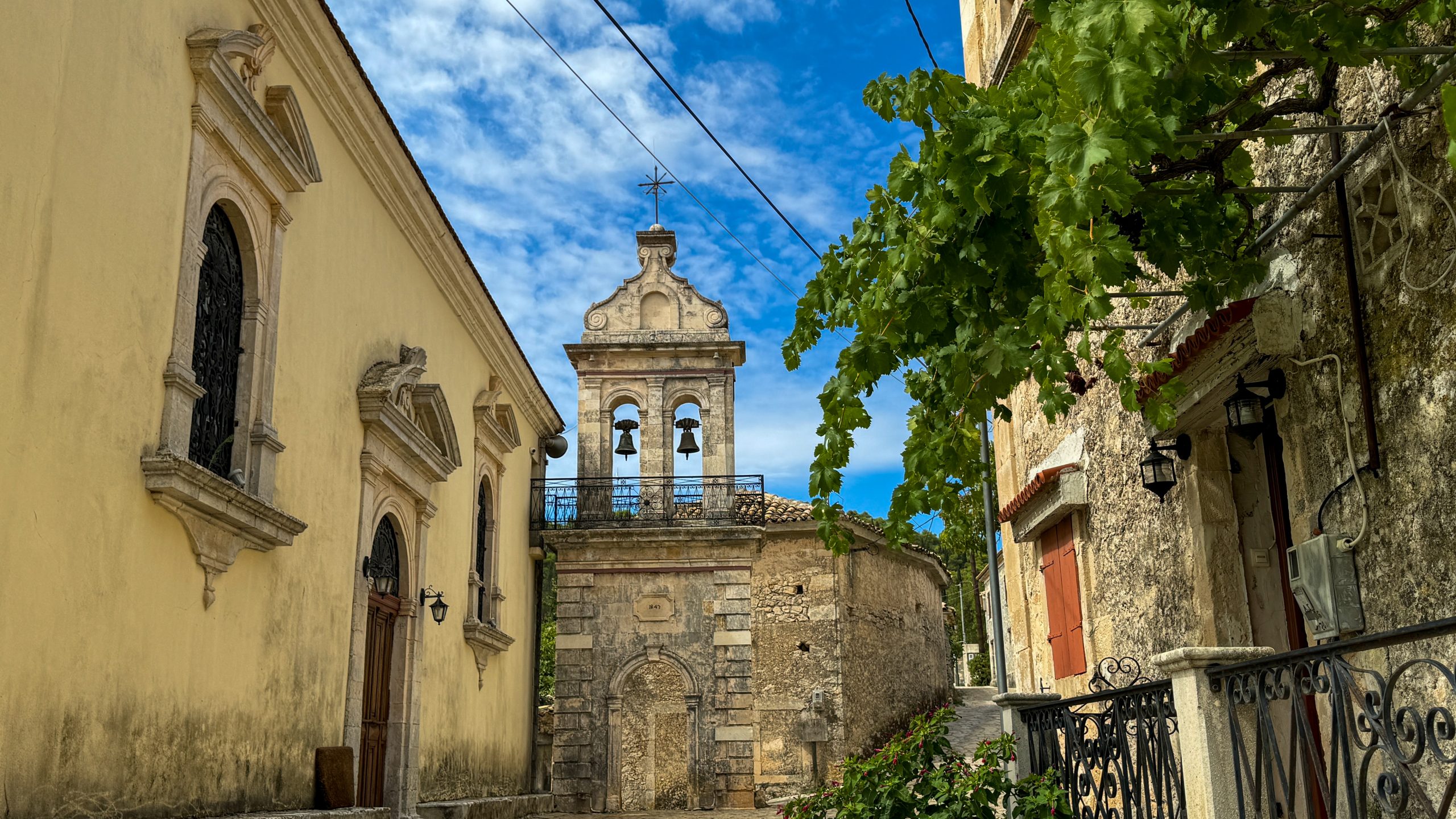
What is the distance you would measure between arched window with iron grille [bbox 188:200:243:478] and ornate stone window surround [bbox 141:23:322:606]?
0.06m

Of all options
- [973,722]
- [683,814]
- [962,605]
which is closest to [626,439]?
[683,814]

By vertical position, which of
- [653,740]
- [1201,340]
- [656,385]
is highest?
[656,385]

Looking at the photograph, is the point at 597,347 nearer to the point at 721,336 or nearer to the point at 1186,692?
the point at 721,336

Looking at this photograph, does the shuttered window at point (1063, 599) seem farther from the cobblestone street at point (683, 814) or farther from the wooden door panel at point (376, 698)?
the cobblestone street at point (683, 814)

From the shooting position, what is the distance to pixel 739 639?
61.3ft

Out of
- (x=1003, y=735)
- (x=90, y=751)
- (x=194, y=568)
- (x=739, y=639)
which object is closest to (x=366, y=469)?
(x=194, y=568)

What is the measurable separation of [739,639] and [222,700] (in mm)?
11783

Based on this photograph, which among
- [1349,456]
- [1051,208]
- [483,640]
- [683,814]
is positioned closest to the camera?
[1051,208]

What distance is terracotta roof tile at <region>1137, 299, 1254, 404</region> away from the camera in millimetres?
5590

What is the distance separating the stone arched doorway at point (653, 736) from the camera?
18359 mm

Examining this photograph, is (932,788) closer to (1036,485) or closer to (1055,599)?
(1036,485)

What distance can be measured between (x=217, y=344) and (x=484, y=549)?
8.32 metres

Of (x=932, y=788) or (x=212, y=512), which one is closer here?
(x=932, y=788)

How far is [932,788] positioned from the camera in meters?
6.39
